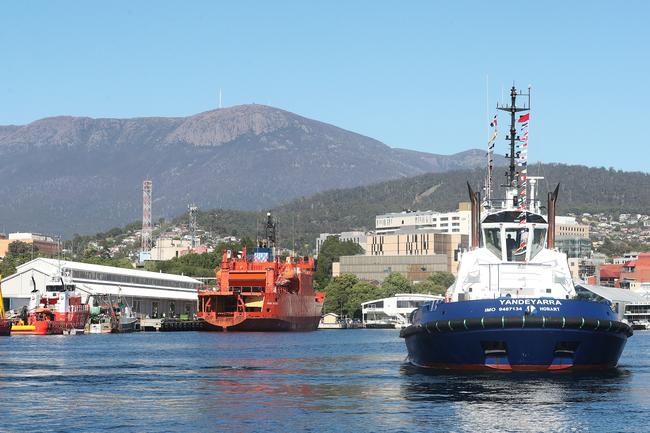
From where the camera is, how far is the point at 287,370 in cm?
7088

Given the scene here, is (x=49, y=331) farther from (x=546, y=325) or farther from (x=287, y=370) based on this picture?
(x=546, y=325)

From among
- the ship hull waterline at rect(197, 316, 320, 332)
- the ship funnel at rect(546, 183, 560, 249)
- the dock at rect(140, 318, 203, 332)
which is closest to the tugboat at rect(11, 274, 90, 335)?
the ship hull waterline at rect(197, 316, 320, 332)

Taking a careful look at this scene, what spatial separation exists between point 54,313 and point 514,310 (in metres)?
99.0

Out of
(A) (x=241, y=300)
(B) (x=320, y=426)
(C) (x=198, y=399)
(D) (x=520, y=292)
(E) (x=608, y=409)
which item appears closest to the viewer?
(B) (x=320, y=426)

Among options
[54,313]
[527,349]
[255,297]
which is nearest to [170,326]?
[255,297]

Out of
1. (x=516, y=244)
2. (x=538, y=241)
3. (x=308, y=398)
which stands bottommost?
(x=308, y=398)

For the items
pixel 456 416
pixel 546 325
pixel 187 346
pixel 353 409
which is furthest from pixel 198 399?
pixel 187 346

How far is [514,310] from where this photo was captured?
5772 cm

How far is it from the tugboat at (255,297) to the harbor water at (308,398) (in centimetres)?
7761

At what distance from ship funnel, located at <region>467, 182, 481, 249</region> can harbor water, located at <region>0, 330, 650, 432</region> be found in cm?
821

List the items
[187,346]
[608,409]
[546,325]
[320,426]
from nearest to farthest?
[320,426], [608,409], [546,325], [187,346]

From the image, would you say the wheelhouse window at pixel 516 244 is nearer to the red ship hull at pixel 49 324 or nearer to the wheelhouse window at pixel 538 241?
the wheelhouse window at pixel 538 241

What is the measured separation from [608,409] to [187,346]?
206 feet

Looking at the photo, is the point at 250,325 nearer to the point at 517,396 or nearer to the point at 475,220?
the point at 475,220
